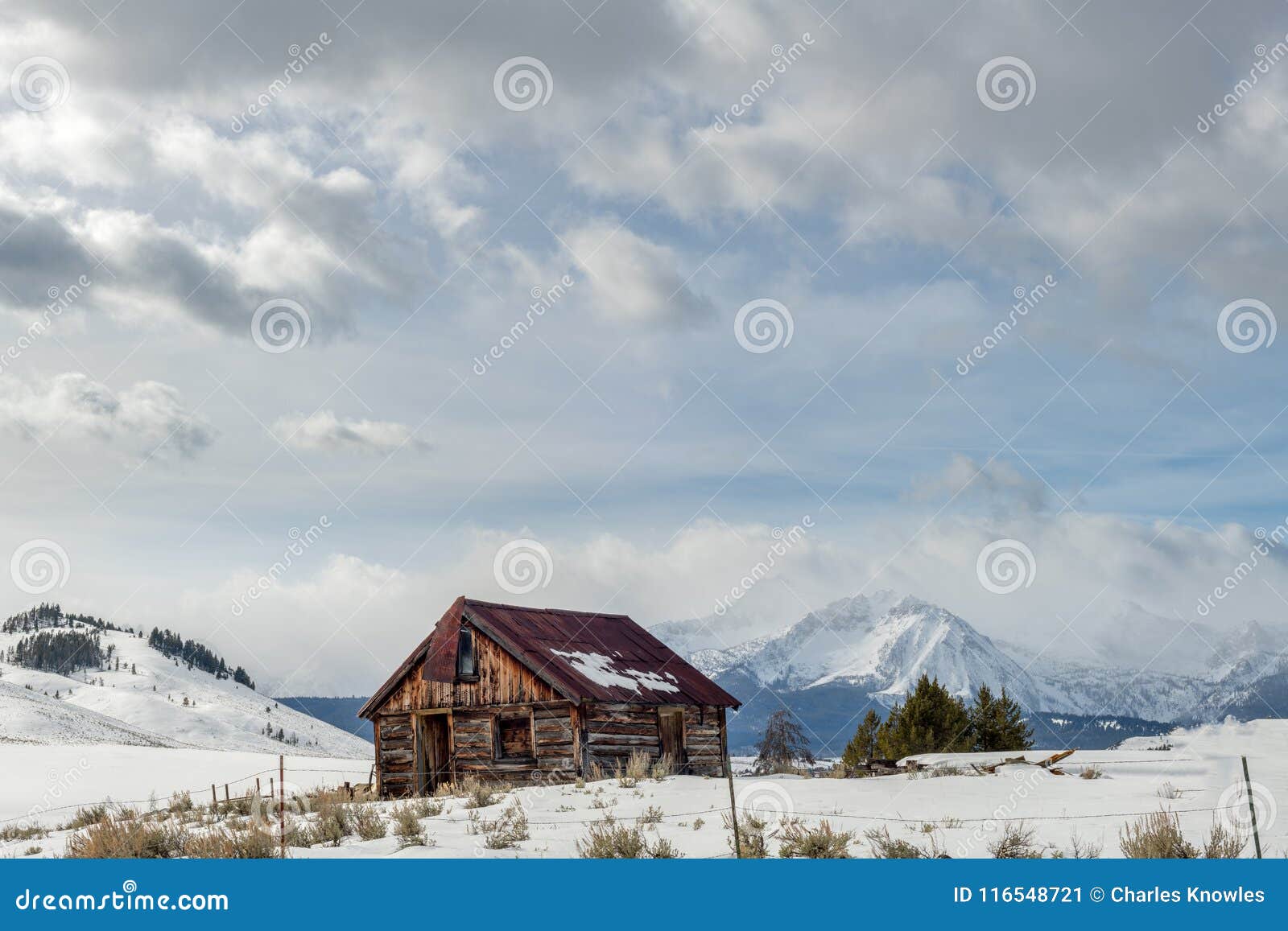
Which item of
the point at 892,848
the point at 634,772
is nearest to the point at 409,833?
the point at 892,848

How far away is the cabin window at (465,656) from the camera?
28.0 metres

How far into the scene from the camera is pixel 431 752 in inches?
1144

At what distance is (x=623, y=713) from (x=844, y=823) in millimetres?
14898

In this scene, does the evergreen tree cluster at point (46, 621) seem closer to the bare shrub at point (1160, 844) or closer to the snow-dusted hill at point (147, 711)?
the snow-dusted hill at point (147, 711)

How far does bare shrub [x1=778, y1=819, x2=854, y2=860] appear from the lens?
10.7m

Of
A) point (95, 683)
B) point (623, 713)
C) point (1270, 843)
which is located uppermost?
point (95, 683)

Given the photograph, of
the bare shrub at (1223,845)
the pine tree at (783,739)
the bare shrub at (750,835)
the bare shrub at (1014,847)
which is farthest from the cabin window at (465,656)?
the pine tree at (783,739)

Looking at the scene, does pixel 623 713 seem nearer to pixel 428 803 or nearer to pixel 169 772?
pixel 428 803

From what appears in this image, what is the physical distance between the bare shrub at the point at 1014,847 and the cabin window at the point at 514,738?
17348 millimetres

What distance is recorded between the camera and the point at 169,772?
5172 cm

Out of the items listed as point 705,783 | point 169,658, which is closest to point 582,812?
point 705,783

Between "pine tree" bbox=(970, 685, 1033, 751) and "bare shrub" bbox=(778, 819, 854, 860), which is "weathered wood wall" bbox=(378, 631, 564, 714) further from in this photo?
"pine tree" bbox=(970, 685, 1033, 751)

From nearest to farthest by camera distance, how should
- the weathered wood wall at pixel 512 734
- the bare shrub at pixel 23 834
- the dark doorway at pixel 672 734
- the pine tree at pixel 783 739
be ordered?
1. the bare shrub at pixel 23 834
2. the weathered wood wall at pixel 512 734
3. the dark doorway at pixel 672 734
4. the pine tree at pixel 783 739

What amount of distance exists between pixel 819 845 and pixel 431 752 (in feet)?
66.0
